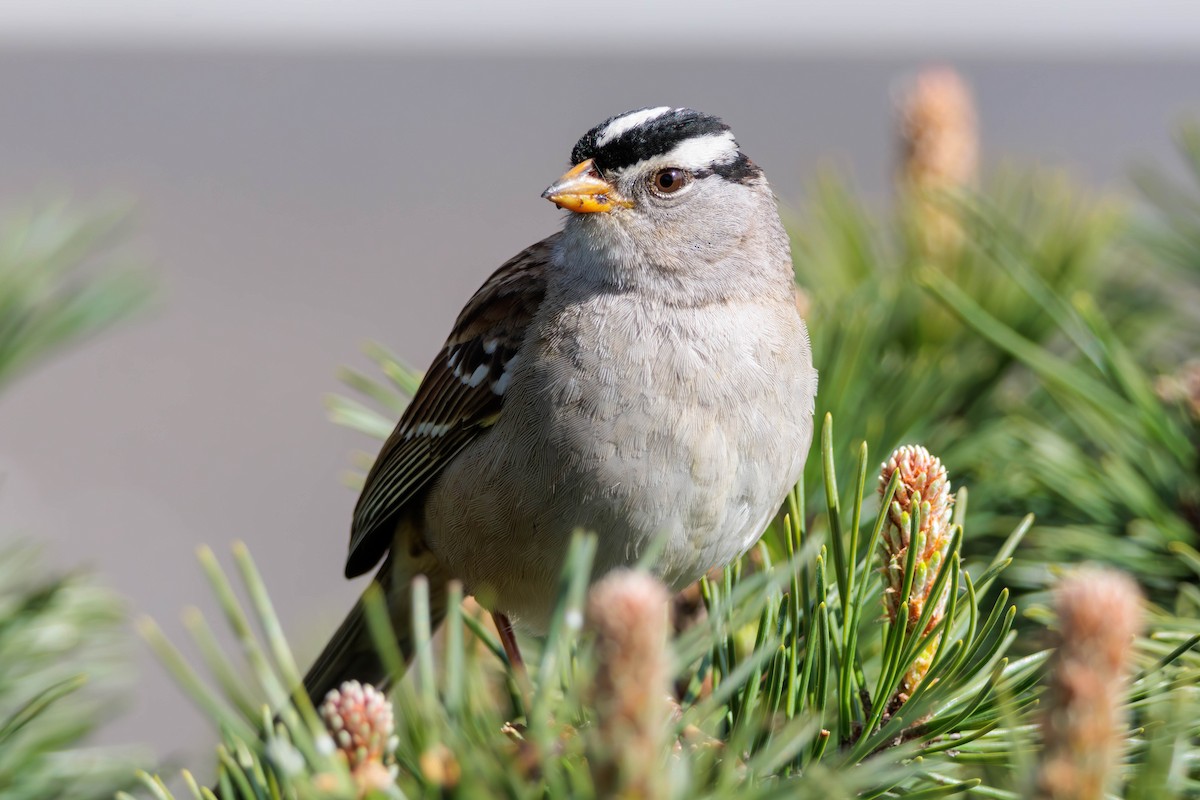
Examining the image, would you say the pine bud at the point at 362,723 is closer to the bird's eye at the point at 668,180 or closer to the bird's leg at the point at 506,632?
the bird's leg at the point at 506,632

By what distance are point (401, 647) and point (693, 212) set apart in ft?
2.79

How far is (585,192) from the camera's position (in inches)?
65.6

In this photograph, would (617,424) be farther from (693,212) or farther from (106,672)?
(106,672)

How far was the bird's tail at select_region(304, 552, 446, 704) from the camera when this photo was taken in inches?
67.6

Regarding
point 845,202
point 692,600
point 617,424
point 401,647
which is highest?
point 845,202

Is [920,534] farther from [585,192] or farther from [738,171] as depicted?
[738,171]

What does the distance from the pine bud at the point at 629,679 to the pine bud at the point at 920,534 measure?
0.40 meters

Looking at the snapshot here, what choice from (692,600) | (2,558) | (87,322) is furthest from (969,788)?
(87,322)

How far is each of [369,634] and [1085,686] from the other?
1.37 m

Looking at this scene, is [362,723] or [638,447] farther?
[638,447]

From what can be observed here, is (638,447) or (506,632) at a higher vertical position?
(638,447)

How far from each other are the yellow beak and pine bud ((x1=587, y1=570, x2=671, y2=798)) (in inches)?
45.5

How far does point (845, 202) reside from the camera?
1849 mm

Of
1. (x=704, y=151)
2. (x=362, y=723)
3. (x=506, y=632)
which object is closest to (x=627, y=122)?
(x=704, y=151)
